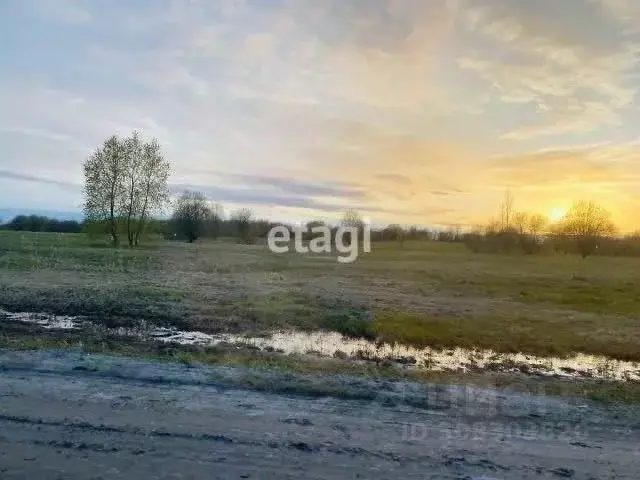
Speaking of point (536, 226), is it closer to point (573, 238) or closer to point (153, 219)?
point (573, 238)

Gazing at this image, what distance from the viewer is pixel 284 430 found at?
18.6ft

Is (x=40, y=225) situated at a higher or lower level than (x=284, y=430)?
higher

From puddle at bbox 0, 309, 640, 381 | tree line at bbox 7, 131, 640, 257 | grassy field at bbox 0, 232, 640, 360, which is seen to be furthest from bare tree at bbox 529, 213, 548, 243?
puddle at bbox 0, 309, 640, 381

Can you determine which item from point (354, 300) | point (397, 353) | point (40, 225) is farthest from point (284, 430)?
point (40, 225)

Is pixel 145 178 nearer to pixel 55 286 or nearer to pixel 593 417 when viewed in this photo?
pixel 55 286

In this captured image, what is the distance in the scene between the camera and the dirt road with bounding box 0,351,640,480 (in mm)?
4777

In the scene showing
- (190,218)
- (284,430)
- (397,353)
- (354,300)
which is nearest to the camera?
(284,430)

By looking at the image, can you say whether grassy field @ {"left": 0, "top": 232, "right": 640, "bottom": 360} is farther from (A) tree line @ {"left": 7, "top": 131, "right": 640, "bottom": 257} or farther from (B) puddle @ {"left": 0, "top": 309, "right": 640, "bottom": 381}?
(A) tree line @ {"left": 7, "top": 131, "right": 640, "bottom": 257}

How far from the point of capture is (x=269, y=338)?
1281cm

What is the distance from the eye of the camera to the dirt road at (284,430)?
478cm

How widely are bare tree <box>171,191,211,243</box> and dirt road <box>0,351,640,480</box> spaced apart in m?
63.2

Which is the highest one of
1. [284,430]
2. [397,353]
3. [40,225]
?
[40,225]

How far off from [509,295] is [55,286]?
1910 cm

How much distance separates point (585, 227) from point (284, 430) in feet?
174
